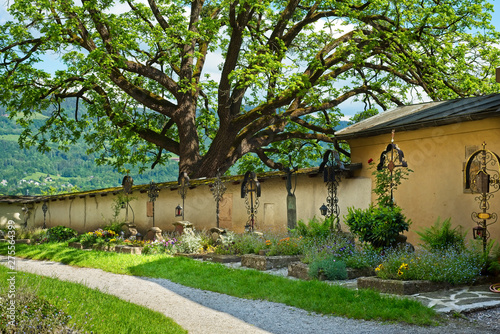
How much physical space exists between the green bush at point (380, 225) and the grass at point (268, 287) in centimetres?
239

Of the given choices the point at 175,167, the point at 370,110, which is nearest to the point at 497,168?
the point at 370,110

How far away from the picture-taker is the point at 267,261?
13000 millimetres

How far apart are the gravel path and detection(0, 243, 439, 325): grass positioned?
0.24m

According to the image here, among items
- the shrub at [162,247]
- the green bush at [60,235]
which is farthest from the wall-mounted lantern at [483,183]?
the green bush at [60,235]

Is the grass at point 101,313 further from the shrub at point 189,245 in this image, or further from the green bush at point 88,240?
the green bush at point 88,240

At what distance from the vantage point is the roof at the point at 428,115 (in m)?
12.7

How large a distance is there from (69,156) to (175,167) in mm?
39728

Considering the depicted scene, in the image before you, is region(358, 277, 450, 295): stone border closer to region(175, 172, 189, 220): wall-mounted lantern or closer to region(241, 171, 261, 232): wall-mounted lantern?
region(241, 171, 261, 232): wall-mounted lantern

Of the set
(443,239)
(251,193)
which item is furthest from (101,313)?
(251,193)

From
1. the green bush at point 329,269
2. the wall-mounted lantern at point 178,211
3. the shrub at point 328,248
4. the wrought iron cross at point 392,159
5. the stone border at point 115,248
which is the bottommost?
the stone border at point 115,248

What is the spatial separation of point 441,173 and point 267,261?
493 cm

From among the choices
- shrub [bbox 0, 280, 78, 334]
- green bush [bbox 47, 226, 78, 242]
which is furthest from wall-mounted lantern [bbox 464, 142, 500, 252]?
green bush [bbox 47, 226, 78, 242]

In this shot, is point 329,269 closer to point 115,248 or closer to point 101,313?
point 101,313

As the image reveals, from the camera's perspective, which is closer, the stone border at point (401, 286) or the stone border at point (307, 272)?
Result: the stone border at point (401, 286)
